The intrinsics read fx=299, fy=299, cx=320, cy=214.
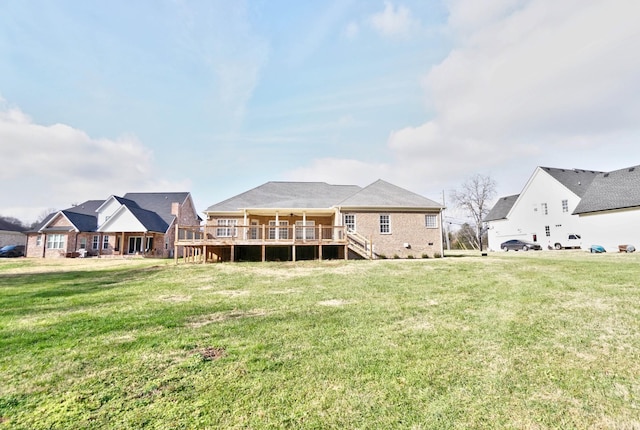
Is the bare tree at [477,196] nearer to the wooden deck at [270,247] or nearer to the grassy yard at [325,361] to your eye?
the wooden deck at [270,247]

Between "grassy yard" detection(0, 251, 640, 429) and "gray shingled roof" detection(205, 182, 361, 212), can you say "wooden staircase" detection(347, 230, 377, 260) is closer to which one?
"gray shingled roof" detection(205, 182, 361, 212)

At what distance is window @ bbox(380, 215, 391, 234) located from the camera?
1895cm

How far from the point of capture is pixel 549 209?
31.6 metres

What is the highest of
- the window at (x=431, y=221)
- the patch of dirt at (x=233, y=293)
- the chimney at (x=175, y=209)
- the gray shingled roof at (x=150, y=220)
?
the chimney at (x=175, y=209)

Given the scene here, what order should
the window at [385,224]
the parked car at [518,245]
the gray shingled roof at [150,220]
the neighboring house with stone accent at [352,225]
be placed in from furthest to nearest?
1. the parked car at [518,245]
2. the gray shingled roof at [150,220]
3. the window at [385,224]
4. the neighboring house with stone accent at [352,225]

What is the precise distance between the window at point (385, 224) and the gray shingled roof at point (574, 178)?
76.6 feet

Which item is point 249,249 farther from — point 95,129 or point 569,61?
point 569,61

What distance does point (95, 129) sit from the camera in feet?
56.9

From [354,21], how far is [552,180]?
3048cm

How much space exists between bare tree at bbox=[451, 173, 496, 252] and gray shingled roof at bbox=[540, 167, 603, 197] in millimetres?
12120

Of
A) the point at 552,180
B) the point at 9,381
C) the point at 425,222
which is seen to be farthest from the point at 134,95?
the point at 552,180

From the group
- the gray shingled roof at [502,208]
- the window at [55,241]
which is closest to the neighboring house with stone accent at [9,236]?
the window at [55,241]

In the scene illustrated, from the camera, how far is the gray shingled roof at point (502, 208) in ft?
123

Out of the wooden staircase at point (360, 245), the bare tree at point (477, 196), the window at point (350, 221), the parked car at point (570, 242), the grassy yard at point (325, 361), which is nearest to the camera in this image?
the grassy yard at point (325, 361)
